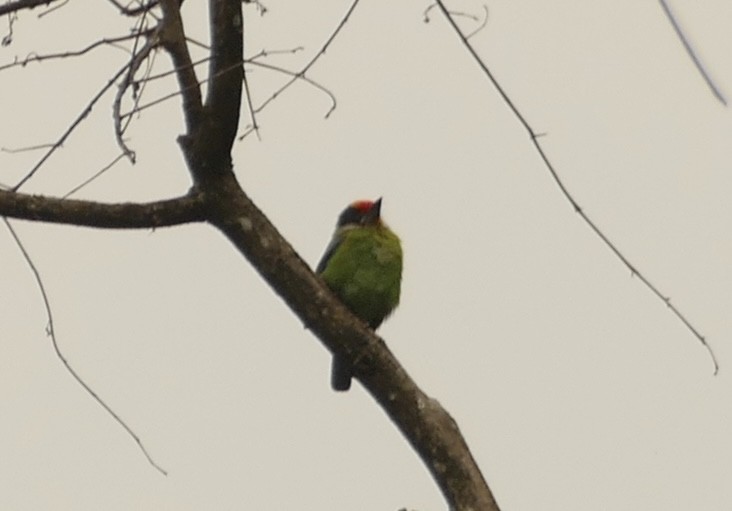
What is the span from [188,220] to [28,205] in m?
Answer: 0.33

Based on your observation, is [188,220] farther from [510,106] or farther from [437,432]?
[510,106]

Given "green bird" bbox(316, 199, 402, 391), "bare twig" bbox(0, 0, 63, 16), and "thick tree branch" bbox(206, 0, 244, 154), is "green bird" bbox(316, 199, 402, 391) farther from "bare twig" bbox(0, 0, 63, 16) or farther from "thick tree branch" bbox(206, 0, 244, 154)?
"bare twig" bbox(0, 0, 63, 16)

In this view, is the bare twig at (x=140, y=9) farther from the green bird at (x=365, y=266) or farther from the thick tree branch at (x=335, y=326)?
the green bird at (x=365, y=266)

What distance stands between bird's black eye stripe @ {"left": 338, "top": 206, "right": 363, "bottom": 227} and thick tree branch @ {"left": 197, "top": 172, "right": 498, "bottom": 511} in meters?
1.82

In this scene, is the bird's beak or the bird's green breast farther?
the bird's beak

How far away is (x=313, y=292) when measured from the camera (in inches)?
91.9

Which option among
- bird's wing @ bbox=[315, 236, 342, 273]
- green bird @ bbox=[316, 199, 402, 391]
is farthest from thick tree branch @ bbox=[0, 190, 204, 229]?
bird's wing @ bbox=[315, 236, 342, 273]

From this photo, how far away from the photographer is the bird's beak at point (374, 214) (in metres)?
4.12

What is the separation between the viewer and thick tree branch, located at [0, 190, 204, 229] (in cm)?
218

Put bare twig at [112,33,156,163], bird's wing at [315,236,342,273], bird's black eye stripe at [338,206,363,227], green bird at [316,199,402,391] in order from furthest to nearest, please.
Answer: bird's black eye stripe at [338,206,363,227] < bird's wing at [315,236,342,273] < green bird at [316,199,402,391] < bare twig at [112,33,156,163]

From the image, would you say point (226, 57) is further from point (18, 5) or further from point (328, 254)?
point (328, 254)

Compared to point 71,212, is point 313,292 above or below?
below

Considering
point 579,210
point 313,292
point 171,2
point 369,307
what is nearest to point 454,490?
point 313,292

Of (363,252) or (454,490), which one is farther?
(363,252)
